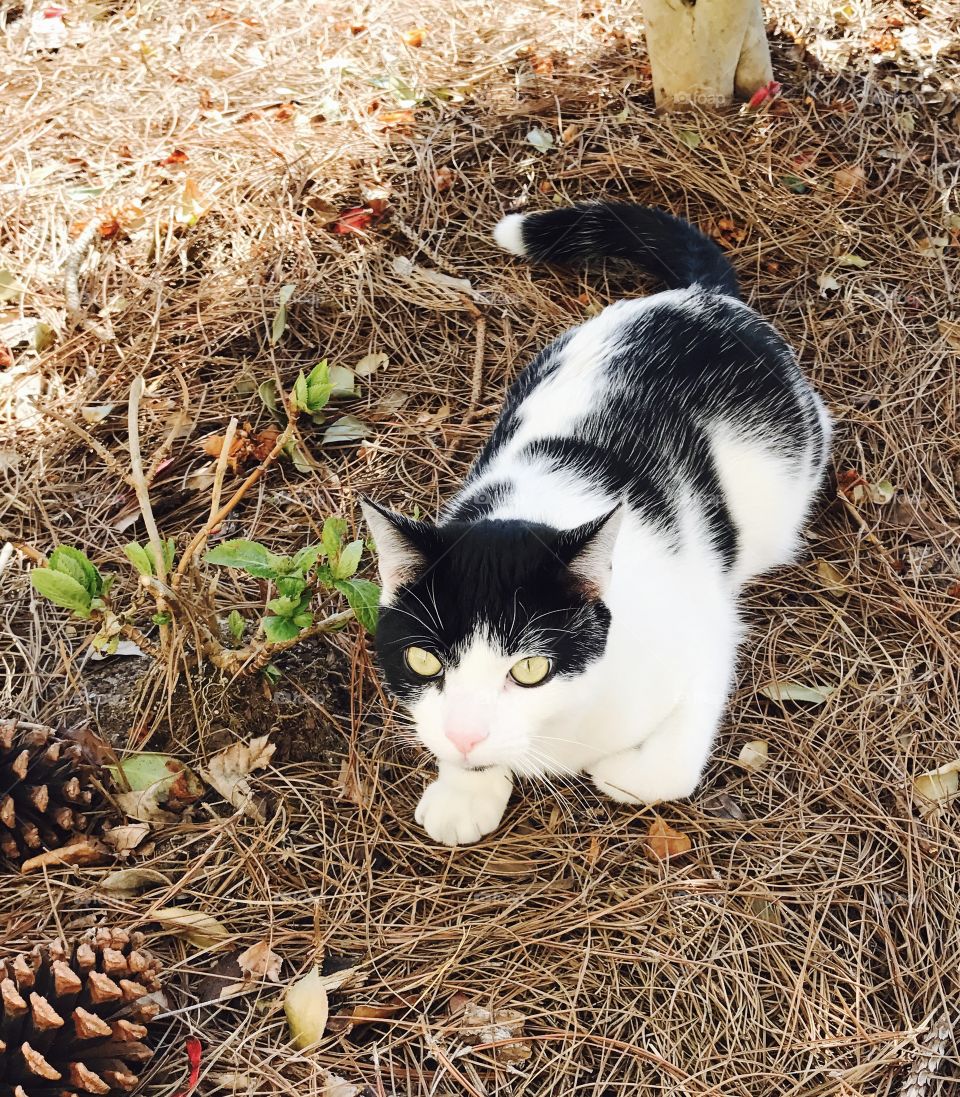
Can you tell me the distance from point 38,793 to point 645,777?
1.16 metres

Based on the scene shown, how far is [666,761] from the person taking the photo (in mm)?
1844

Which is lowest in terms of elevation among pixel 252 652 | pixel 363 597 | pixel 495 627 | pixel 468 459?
pixel 468 459

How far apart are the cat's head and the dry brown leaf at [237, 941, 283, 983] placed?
0.50m

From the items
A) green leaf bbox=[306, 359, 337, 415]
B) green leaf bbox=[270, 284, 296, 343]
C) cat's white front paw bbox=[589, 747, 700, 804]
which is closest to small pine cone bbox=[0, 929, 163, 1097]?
cat's white front paw bbox=[589, 747, 700, 804]

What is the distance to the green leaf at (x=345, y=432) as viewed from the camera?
2527mm

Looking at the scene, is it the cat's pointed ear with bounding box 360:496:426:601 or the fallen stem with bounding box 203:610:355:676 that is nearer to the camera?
the cat's pointed ear with bounding box 360:496:426:601

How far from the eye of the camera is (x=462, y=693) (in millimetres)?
1546

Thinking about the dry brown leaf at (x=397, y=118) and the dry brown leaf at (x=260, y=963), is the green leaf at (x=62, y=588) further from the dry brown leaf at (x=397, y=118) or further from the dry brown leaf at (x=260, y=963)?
the dry brown leaf at (x=397, y=118)

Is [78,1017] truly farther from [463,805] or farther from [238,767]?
[463,805]

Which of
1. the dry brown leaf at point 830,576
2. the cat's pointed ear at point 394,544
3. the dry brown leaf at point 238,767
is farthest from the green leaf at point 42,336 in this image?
the dry brown leaf at point 830,576

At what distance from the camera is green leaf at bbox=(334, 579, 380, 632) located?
1778mm

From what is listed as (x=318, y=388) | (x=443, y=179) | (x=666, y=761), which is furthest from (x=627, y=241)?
(x=666, y=761)

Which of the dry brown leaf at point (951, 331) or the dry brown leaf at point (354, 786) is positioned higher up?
the dry brown leaf at point (951, 331)

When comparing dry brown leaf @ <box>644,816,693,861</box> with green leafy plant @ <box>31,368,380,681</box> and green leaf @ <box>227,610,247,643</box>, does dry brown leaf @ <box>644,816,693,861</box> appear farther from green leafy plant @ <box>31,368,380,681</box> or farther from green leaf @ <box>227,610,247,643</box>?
green leaf @ <box>227,610,247,643</box>
